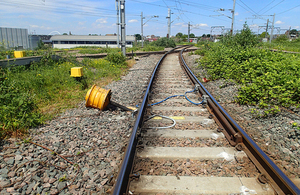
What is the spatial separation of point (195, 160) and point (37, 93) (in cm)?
504

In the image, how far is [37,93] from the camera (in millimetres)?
6078

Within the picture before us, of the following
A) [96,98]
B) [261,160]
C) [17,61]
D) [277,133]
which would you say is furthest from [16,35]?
[261,160]

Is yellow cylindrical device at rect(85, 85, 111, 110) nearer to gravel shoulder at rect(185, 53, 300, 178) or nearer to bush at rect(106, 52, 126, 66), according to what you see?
gravel shoulder at rect(185, 53, 300, 178)

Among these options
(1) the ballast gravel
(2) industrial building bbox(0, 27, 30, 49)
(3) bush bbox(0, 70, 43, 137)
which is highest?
(2) industrial building bbox(0, 27, 30, 49)

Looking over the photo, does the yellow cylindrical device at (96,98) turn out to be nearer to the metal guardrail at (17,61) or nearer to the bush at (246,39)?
the metal guardrail at (17,61)

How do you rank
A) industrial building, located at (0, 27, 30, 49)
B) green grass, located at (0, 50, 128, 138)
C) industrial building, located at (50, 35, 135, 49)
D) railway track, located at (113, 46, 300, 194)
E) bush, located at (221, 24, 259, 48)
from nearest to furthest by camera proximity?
railway track, located at (113, 46, 300, 194) → green grass, located at (0, 50, 128, 138) → bush, located at (221, 24, 259, 48) → industrial building, located at (0, 27, 30, 49) → industrial building, located at (50, 35, 135, 49)

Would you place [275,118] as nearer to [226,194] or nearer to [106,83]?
[226,194]

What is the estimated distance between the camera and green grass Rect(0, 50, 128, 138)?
3.84 metres

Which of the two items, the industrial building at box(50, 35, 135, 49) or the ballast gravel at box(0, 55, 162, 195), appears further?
the industrial building at box(50, 35, 135, 49)

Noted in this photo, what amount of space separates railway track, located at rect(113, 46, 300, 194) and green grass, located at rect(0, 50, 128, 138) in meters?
2.11

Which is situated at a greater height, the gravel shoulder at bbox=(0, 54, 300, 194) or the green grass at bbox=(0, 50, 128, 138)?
the green grass at bbox=(0, 50, 128, 138)

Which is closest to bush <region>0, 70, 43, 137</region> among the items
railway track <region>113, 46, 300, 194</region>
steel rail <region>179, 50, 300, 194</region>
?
railway track <region>113, 46, 300, 194</region>

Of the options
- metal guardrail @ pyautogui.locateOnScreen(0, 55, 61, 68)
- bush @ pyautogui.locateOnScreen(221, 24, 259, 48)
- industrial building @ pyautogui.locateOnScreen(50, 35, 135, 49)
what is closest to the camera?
metal guardrail @ pyautogui.locateOnScreen(0, 55, 61, 68)

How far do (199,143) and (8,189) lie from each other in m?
2.67
